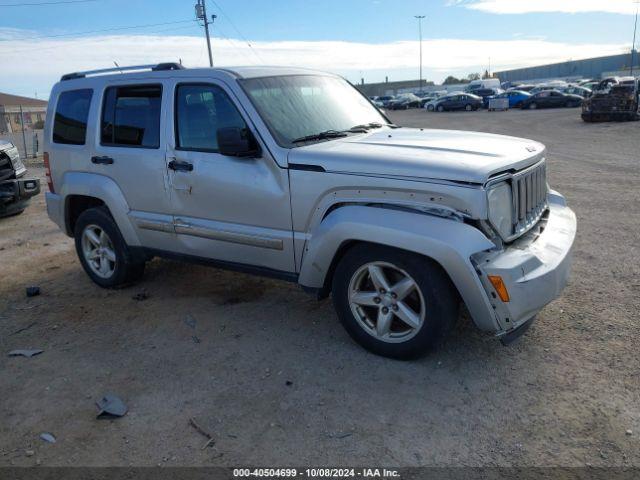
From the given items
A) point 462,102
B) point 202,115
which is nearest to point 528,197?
point 202,115

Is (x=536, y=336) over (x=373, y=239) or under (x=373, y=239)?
under

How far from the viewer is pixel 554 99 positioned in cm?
3916

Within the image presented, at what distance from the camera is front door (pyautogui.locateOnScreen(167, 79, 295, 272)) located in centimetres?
412

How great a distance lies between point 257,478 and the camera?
2.80 meters

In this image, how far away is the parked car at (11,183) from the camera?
8.91 meters

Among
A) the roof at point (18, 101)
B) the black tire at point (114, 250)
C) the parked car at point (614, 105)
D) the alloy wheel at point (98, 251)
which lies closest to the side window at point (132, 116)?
the black tire at point (114, 250)

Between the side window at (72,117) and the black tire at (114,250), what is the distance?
72cm

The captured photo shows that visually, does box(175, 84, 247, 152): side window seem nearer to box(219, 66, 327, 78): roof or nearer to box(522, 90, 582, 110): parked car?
box(219, 66, 327, 78): roof

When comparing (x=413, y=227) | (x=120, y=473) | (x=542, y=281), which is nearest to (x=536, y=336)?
(x=542, y=281)

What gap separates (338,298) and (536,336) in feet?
4.91

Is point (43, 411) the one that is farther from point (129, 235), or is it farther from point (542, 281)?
point (542, 281)

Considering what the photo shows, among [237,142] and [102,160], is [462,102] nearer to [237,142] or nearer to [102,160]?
[102,160]

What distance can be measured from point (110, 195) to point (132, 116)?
2.51 feet

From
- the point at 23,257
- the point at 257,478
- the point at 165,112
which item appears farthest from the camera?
the point at 23,257
